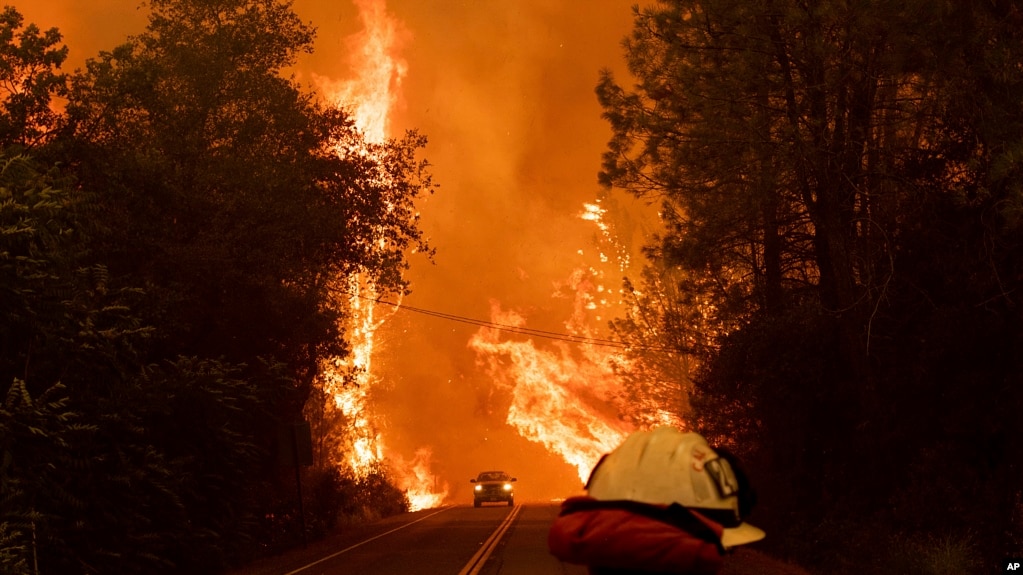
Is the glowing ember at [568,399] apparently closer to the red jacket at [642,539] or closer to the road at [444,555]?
the road at [444,555]

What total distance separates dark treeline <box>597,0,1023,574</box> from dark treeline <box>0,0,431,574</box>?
26.4 ft

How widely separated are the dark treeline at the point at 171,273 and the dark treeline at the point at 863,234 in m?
8.06

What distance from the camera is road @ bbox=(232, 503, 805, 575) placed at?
17266 millimetres

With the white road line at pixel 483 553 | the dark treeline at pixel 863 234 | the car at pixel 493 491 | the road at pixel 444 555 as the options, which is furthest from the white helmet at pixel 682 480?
the car at pixel 493 491

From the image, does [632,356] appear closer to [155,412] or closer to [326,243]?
[326,243]

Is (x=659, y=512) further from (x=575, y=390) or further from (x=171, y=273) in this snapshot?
(x=575, y=390)

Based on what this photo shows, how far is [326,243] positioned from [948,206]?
1414 cm

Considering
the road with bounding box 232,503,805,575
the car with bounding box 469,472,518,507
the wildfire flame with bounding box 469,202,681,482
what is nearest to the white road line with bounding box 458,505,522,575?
the road with bounding box 232,503,805,575

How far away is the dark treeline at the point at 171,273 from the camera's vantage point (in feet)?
46.5

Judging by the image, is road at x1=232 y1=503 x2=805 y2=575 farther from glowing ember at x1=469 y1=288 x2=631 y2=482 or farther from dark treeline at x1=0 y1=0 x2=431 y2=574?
glowing ember at x1=469 y1=288 x2=631 y2=482

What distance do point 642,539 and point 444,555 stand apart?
18.2 metres

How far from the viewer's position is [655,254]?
22531 mm

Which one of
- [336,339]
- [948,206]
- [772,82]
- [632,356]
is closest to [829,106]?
[772,82]

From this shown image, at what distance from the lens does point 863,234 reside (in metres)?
19.0
